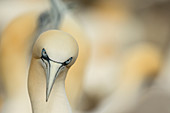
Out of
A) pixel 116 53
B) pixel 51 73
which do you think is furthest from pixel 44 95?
pixel 116 53

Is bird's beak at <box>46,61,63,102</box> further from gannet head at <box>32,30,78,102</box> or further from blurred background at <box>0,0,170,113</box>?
blurred background at <box>0,0,170,113</box>

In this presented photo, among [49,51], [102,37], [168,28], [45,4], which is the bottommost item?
[49,51]

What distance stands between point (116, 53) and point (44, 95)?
2192 millimetres

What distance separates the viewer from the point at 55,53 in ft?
3.26

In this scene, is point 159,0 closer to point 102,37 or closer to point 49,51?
point 102,37

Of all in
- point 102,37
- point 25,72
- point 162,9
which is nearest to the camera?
point 25,72

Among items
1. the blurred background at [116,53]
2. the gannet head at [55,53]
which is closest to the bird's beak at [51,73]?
the gannet head at [55,53]

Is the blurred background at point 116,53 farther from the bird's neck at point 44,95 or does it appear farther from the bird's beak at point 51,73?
the bird's beak at point 51,73

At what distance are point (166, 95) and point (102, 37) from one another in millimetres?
1164

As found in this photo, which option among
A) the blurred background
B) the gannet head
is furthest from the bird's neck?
the blurred background

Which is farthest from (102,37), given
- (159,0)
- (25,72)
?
(25,72)

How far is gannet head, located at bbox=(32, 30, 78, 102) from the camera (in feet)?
3.26

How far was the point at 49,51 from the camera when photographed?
1.00 meters

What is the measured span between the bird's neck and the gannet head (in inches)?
2.2
